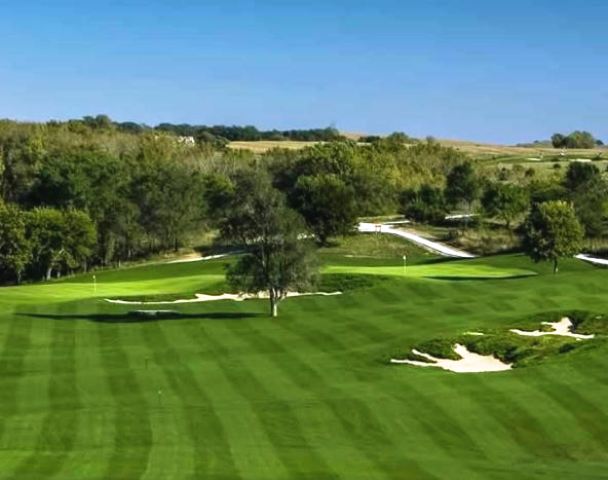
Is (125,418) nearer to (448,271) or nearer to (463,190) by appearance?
(448,271)

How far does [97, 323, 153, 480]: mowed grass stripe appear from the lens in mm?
20859

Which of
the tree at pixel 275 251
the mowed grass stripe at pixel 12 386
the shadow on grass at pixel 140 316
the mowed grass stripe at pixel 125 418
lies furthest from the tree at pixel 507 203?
the mowed grass stripe at pixel 125 418

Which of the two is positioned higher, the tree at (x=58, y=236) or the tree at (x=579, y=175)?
the tree at (x=579, y=175)

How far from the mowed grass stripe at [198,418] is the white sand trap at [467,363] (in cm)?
791

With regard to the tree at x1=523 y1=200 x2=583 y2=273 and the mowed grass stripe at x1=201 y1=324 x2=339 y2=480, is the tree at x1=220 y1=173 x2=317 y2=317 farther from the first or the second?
the tree at x1=523 y1=200 x2=583 y2=273

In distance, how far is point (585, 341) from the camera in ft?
116

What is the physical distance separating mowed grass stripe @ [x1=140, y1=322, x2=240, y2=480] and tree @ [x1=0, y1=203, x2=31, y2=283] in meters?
56.5

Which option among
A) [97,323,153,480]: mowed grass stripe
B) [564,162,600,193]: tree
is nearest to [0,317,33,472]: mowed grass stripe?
[97,323,153,480]: mowed grass stripe

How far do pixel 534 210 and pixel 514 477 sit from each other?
4687 cm

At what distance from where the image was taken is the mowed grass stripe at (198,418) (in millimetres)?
20812

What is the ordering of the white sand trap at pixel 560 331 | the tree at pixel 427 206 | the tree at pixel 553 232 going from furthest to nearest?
the tree at pixel 427 206, the tree at pixel 553 232, the white sand trap at pixel 560 331

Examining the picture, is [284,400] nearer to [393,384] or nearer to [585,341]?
[393,384]

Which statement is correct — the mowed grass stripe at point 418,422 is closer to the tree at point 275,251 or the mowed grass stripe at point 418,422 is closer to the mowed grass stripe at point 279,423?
the mowed grass stripe at point 279,423

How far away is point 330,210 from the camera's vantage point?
322 feet
